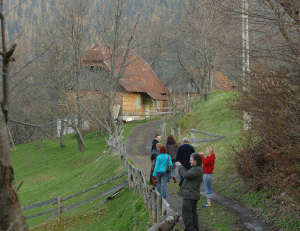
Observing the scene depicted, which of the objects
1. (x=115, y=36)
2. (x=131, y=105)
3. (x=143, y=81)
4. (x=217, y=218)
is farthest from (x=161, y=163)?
(x=143, y=81)

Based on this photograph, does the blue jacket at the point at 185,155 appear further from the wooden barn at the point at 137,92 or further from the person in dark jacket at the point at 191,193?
the wooden barn at the point at 137,92

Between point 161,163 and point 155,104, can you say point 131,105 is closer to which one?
point 155,104

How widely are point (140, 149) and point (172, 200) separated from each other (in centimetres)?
1455

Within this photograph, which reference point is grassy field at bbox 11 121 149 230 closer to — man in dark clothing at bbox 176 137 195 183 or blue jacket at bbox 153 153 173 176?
blue jacket at bbox 153 153 173 176

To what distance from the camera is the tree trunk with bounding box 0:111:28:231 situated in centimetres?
590

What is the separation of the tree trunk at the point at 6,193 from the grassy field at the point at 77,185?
3459mm

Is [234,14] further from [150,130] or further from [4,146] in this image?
[150,130]

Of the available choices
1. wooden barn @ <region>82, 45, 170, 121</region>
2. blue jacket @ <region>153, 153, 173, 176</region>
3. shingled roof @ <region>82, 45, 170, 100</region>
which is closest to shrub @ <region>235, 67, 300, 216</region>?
blue jacket @ <region>153, 153, 173, 176</region>

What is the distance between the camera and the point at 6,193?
594cm

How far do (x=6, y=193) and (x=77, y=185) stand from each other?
13219mm

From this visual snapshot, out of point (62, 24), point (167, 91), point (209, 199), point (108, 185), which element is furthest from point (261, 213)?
point (167, 91)

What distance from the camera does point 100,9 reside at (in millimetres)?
27562

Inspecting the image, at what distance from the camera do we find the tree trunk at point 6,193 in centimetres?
590

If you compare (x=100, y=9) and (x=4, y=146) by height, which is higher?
(x=100, y=9)
